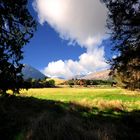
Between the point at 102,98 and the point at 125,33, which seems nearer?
the point at 125,33

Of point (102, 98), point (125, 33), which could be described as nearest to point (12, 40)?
point (125, 33)

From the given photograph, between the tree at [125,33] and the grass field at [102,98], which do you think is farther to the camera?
the grass field at [102,98]

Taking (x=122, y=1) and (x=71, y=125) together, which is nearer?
(x=71, y=125)

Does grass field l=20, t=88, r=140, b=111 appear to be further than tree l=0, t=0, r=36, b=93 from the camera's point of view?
Yes

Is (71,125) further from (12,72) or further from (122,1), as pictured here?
(122,1)

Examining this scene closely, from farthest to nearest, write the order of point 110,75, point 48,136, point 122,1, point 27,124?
1. point 110,75
2. point 122,1
3. point 27,124
4. point 48,136

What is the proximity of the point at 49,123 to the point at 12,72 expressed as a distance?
2.82m

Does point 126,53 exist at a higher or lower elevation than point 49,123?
higher

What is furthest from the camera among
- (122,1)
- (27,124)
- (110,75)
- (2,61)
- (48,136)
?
(110,75)

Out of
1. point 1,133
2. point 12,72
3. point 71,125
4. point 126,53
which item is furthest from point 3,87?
point 126,53

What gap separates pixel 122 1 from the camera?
2069cm

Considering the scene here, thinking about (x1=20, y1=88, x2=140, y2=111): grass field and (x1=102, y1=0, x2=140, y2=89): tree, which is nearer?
(x1=102, y1=0, x2=140, y2=89): tree

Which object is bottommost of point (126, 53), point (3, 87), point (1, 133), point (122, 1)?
point (1, 133)

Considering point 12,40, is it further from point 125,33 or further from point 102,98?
point 102,98
